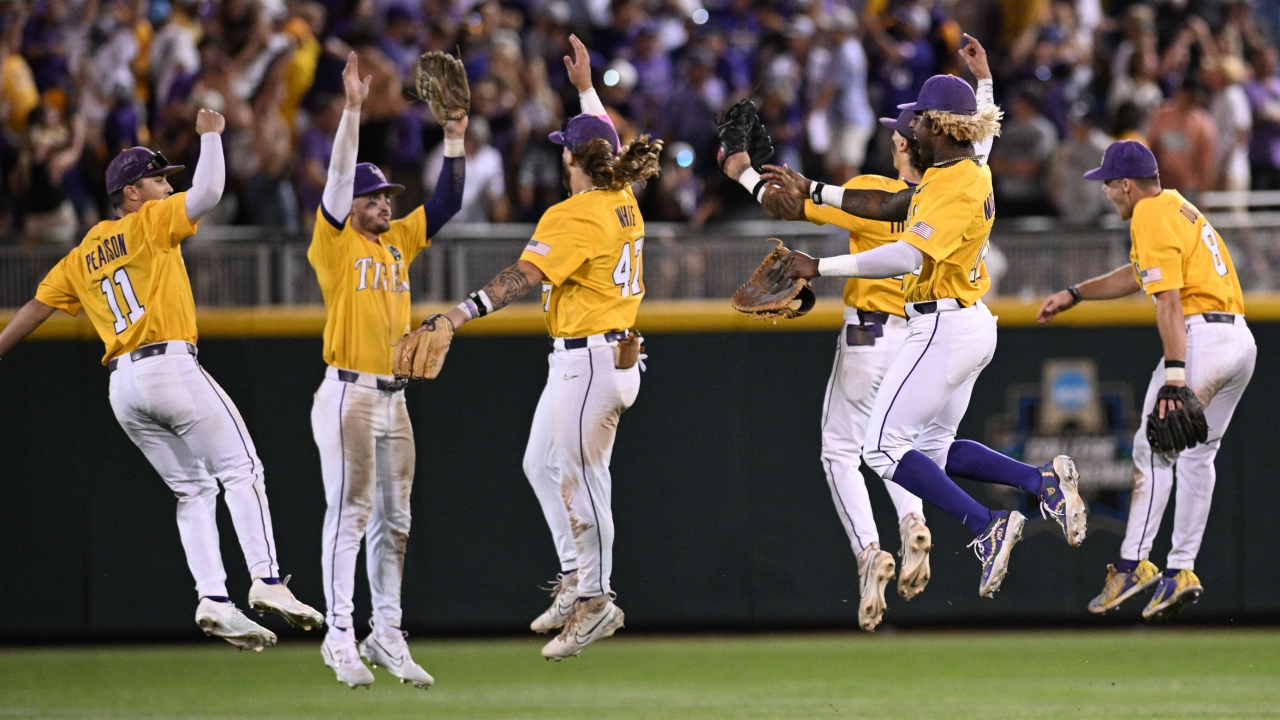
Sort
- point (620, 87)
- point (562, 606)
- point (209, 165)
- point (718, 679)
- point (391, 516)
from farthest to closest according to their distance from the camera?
point (620, 87)
point (718, 679)
point (391, 516)
point (562, 606)
point (209, 165)

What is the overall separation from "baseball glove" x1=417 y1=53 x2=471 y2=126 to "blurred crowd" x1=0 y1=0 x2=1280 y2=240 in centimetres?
361

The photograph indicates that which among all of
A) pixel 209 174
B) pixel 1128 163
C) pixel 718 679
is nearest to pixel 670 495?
pixel 718 679

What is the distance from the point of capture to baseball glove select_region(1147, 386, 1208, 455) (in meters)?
8.59

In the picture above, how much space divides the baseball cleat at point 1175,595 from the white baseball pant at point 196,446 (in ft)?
15.6

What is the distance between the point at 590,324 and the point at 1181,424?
313 cm

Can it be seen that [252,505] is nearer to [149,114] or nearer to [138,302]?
[138,302]

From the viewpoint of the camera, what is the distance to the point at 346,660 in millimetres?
8969

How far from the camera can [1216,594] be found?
40.4 ft

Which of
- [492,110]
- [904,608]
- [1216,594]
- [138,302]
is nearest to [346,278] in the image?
[138,302]

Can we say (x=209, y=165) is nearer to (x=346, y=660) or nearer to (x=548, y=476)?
(x=548, y=476)

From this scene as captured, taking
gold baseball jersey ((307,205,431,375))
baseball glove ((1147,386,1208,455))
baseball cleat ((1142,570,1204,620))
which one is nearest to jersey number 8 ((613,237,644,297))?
gold baseball jersey ((307,205,431,375))

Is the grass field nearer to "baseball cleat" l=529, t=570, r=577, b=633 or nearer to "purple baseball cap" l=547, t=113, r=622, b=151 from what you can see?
"baseball cleat" l=529, t=570, r=577, b=633

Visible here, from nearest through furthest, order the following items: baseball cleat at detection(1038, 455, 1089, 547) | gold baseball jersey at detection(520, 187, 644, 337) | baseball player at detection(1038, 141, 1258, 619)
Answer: baseball cleat at detection(1038, 455, 1089, 547) < gold baseball jersey at detection(520, 187, 644, 337) < baseball player at detection(1038, 141, 1258, 619)

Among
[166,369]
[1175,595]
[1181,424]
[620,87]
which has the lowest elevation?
[1175,595]
